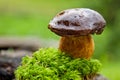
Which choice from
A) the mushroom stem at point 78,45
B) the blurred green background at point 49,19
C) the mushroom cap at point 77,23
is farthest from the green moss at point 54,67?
the blurred green background at point 49,19

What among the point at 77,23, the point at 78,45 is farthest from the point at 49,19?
the point at 77,23

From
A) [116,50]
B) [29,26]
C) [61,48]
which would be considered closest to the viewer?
[61,48]

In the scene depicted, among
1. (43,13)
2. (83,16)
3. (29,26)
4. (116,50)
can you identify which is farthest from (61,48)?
(43,13)

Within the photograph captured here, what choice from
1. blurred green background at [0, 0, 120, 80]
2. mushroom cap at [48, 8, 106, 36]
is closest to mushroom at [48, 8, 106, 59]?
mushroom cap at [48, 8, 106, 36]

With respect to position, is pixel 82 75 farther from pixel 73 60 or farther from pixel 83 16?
pixel 83 16

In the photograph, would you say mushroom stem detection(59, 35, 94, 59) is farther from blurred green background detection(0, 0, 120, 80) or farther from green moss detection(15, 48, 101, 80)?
blurred green background detection(0, 0, 120, 80)

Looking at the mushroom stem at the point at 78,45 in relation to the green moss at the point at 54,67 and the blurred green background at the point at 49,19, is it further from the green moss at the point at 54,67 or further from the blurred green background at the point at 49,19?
the blurred green background at the point at 49,19
